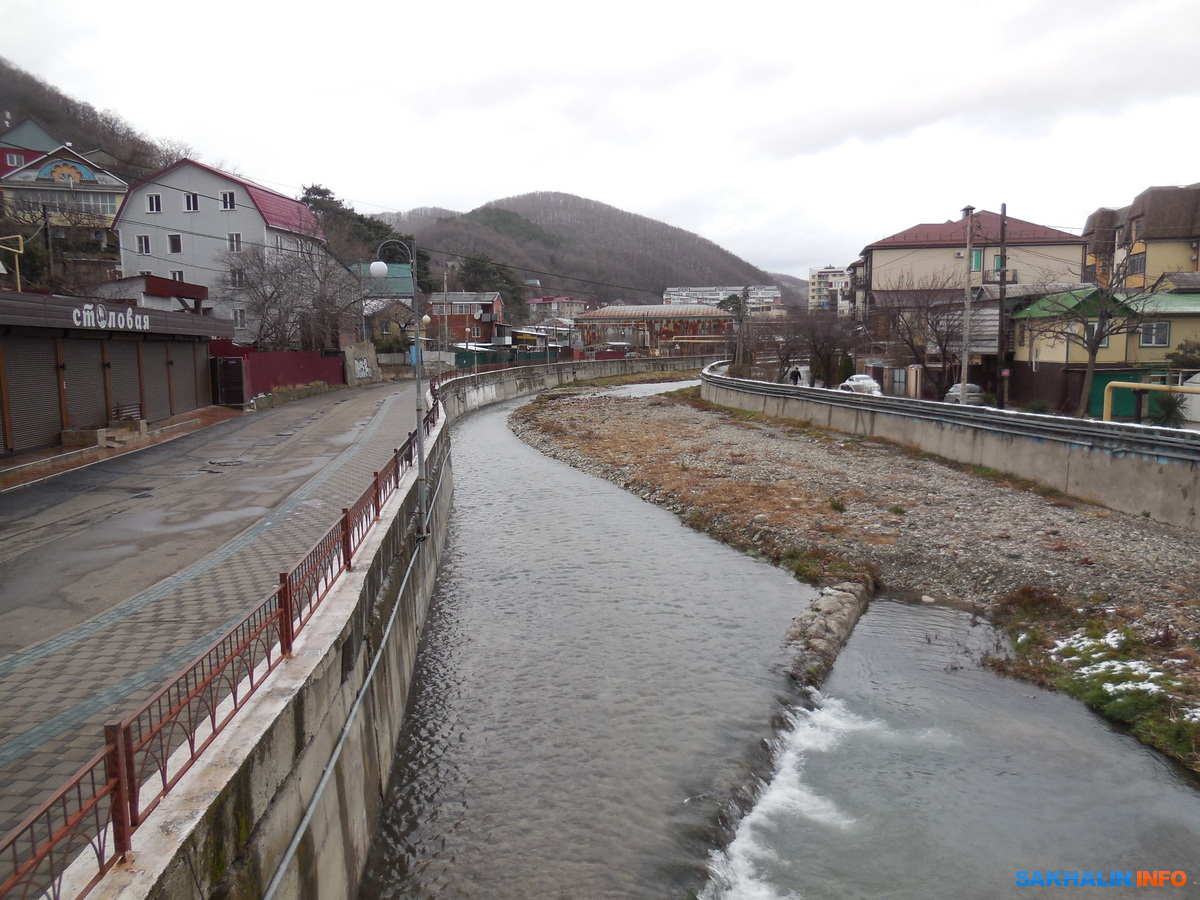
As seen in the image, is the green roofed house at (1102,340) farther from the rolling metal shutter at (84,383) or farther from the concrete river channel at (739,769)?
the rolling metal shutter at (84,383)

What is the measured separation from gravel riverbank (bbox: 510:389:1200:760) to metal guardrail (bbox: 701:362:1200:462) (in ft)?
4.55

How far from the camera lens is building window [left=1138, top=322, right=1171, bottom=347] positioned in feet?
98.6

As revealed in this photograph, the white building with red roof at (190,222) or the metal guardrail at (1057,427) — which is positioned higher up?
the white building with red roof at (190,222)

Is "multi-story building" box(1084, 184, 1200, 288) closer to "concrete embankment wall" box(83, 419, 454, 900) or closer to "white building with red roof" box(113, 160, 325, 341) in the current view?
"concrete embankment wall" box(83, 419, 454, 900)

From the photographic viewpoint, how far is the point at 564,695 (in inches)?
433

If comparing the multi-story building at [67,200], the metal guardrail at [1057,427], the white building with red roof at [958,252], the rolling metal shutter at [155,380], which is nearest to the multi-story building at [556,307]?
the multi-story building at [67,200]

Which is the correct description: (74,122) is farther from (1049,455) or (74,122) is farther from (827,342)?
(1049,455)

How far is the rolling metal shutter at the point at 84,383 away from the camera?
20.1m

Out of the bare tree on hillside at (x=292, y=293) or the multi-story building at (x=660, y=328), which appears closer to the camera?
the bare tree on hillside at (x=292, y=293)

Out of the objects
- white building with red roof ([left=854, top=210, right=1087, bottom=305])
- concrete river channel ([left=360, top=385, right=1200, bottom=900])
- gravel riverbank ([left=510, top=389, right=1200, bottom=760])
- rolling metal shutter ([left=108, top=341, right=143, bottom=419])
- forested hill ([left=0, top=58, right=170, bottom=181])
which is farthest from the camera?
forested hill ([left=0, top=58, right=170, bottom=181])

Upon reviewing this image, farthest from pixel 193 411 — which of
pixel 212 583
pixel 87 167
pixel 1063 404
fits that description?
pixel 87 167

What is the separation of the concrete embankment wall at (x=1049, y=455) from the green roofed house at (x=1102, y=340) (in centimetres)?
643

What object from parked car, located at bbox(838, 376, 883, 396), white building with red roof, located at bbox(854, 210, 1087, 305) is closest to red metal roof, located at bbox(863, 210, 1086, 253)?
white building with red roof, located at bbox(854, 210, 1087, 305)

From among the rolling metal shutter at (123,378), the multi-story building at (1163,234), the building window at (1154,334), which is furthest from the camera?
the multi-story building at (1163,234)
